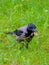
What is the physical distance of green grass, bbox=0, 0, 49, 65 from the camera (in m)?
5.16

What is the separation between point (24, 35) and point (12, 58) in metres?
0.48

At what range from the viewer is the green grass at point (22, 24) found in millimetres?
5156

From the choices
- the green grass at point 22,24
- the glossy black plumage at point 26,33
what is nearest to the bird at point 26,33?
the glossy black plumage at point 26,33

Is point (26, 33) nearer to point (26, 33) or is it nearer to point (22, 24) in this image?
point (26, 33)

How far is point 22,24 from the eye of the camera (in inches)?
243

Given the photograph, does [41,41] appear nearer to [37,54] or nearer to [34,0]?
[37,54]

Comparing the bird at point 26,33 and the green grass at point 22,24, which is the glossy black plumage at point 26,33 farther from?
the green grass at point 22,24

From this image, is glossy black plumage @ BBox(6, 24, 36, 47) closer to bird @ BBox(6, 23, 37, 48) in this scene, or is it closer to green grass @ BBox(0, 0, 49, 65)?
bird @ BBox(6, 23, 37, 48)

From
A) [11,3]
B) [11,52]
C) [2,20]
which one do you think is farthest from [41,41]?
[11,3]

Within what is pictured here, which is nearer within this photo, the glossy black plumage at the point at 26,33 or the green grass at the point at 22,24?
the green grass at the point at 22,24

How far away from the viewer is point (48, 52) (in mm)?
5520

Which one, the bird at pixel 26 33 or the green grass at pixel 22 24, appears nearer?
the green grass at pixel 22 24

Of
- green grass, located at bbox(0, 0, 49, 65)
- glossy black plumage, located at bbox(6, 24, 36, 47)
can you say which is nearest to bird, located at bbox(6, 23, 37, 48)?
glossy black plumage, located at bbox(6, 24, 36, 47)

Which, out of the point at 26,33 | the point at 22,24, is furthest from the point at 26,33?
the point at 22,24
